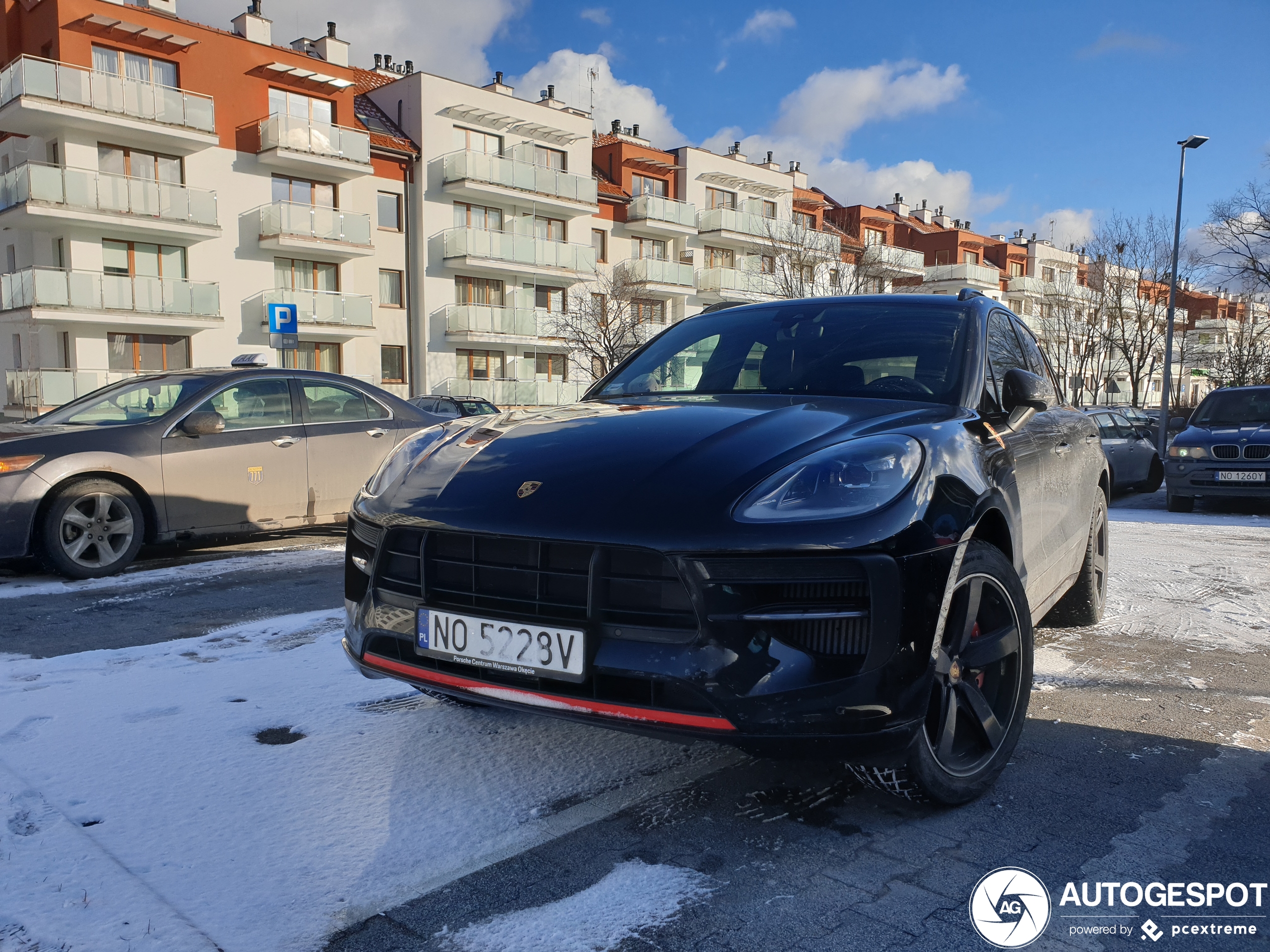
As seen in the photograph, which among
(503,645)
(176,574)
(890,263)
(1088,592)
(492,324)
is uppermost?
(890,263)

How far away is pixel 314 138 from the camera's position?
29.5 m

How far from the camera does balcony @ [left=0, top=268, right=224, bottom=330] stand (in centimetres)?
2430

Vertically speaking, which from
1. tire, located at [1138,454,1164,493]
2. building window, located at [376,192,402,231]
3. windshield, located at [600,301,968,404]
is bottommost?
tire, located at [1138,454,1164,493]

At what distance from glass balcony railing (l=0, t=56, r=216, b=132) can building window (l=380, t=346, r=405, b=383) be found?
898 cm

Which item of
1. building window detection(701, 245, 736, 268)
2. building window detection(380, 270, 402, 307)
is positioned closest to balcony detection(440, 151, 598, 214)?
building window detection(380, 270, 402, 307)

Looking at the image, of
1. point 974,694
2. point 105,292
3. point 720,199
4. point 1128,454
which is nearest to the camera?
point 974,694

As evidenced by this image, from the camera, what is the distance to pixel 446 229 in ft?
112

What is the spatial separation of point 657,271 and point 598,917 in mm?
39881

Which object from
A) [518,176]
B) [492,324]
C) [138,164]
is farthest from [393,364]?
[138,164]

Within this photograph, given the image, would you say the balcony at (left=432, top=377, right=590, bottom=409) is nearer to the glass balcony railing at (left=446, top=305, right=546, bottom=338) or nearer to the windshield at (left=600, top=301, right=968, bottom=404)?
the glass balcony railing at (left=446, top=305, right=546, bottom=338)

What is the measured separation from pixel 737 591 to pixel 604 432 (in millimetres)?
788

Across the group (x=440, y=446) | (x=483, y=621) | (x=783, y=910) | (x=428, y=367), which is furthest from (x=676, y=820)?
(x=428, y=367)

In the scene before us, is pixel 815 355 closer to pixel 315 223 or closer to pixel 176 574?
pixel 176 574

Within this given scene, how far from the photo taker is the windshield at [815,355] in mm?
3301
